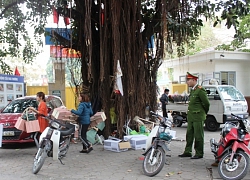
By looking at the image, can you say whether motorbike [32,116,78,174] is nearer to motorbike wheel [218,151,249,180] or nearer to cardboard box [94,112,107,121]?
cardboard box [94,112,107,121]

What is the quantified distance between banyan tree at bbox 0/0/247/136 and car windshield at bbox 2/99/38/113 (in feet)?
5.31

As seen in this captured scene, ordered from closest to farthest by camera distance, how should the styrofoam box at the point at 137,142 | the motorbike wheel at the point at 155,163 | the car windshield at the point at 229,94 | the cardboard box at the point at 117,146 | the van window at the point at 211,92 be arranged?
the motorbike wheel at the point at 155,163 < the cardboard box at the point at 117,146 < the styrofoam box at the point at 137,142 < the car windshield at the point at 229,94 < the van window at the point at 211,92

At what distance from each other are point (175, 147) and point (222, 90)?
13.8 feet

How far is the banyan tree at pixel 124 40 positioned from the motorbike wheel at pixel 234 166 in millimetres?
3514

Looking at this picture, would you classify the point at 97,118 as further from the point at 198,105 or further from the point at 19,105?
the point at 19,105

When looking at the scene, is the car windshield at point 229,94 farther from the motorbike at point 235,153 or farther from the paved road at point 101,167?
the motorbike at point 235,153

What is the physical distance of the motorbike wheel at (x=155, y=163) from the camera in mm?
4912

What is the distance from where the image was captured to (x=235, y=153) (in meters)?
4.70

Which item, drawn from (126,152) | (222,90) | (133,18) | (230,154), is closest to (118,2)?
(133,18)

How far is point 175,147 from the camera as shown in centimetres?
764

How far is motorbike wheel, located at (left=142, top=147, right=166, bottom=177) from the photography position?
4.91m

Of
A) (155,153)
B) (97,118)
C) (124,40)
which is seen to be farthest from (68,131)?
(124,40)

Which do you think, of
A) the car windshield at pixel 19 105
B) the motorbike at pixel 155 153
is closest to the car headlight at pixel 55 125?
the motorbike at pixel 155 153

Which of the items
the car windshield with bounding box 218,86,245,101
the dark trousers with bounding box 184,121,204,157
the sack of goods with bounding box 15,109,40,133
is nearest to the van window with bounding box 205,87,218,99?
the car windshield with bounding box 218,86,245,101
